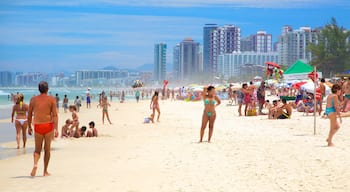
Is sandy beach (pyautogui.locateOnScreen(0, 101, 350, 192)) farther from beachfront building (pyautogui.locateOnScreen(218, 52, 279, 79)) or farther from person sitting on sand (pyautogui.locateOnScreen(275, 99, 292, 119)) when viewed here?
beachfront building (pyautogui.locateOnScreen(218, 52, 279, 79))

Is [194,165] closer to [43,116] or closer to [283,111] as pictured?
[43,116]

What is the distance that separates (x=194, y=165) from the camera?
8.09 m

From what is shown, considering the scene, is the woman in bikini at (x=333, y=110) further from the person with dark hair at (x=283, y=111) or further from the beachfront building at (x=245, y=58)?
the beachfront building at (x=245, y=58)

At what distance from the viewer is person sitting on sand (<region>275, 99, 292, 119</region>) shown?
17484 mm

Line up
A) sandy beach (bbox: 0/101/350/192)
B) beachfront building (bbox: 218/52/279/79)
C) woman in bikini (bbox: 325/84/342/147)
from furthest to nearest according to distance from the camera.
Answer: beachfront building (bbox: 218/52/279/79) < woman in bikini (bbox: 325/84/342/147) < sandy beach (bbox: 0/101/350/192)

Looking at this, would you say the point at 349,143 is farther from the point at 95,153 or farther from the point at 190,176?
the point at 95,153

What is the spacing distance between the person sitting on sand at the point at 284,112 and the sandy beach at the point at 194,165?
4.55 meters

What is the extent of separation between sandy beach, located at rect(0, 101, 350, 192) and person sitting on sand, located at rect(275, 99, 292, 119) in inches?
179

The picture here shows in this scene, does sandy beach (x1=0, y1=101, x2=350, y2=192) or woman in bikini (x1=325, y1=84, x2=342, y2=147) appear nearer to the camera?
sandy beach (x1=0, y1=101, x2=350, y2=192)

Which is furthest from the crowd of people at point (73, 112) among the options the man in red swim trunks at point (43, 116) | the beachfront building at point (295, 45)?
the beachfront building at point (295, 45)

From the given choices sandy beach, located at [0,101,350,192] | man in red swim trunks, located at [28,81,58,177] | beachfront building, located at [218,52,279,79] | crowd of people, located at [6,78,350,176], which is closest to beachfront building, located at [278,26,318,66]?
beachfront building, located at [218,52,279,79]

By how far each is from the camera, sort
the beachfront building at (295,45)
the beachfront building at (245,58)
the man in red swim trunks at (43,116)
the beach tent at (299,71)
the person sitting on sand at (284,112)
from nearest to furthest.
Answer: the man in red swim trunks at (43,116) → the person sitting on sand at (284,112) → the beach tent at (299,71) → the beachfront building at (295,45) → the beachfront building at (245,58)

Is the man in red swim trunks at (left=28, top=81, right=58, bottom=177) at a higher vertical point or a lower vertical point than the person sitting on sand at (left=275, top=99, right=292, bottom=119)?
higher

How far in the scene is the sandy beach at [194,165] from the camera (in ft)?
21.2
